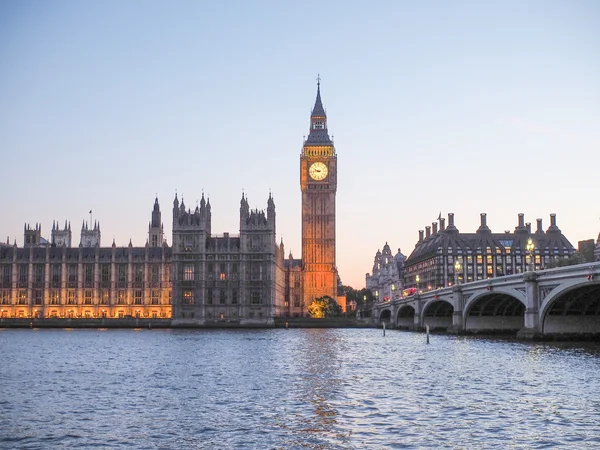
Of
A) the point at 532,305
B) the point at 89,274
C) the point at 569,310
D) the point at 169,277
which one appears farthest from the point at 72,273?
the point at 569,310

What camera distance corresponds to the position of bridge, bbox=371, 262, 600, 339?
73188mm

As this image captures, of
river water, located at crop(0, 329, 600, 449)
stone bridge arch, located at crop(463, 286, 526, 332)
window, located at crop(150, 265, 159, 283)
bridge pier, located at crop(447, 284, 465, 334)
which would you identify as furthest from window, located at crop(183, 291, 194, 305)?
river water, located at crop(0, 329, 600, 449)

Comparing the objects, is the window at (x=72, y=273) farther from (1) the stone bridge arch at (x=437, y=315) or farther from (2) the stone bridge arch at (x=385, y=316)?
(1) the stone bridge arch at (x=437, y=315)

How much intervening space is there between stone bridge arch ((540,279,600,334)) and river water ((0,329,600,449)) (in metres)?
10.7

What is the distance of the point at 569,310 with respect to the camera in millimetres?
83062

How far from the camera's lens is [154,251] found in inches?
7692

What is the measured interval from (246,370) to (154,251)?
144 m

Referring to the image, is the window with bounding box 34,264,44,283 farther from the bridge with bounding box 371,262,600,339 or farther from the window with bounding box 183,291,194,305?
the bridge with bounding box 371,262,600,339

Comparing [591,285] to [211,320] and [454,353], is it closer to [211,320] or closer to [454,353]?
[454,353]

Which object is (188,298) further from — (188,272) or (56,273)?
(56,273)

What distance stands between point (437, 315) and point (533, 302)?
6553 cm

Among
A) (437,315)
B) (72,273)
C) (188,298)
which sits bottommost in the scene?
(437,315)

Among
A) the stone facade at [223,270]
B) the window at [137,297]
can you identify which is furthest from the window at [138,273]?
the stone facade at [223,270]

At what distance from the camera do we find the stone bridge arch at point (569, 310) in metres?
75.9
